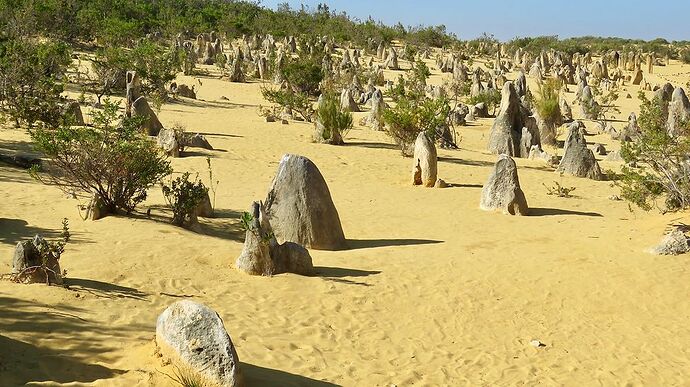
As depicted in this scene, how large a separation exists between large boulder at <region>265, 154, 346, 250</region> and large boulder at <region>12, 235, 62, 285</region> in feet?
10.3

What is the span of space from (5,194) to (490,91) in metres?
19.3

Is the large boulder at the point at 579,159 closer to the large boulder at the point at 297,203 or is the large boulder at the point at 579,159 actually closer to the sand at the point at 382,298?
the sand at the point at 382,298

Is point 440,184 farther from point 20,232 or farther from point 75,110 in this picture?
point 75,110

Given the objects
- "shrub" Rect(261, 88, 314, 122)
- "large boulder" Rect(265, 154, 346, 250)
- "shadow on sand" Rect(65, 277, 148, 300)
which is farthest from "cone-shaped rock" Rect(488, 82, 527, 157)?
"shadow on sand" Rect(65, 277, 148, 300)

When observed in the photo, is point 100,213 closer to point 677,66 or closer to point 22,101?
point 22,101

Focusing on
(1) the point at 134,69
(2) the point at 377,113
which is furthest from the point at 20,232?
(1) the point at 134,69

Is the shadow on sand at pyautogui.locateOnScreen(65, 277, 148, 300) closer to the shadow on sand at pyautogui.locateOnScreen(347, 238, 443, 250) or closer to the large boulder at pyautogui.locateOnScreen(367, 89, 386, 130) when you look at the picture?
the shadow on sand at pyautogui.locateOnScreen(347, 238, 443, 250)

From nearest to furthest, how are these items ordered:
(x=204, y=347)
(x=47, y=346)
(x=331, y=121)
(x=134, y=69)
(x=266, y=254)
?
(x=204, y=347) → (x=47, y=346) → (x=266, y=254) → (x=331, y=121) → (x=134, y=69)

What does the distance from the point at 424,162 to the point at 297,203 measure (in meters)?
5.29

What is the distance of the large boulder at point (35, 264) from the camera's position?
6.83 m

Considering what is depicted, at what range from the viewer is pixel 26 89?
16.9m

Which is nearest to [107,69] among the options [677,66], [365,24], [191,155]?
[191,155]

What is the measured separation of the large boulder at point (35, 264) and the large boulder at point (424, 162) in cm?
835

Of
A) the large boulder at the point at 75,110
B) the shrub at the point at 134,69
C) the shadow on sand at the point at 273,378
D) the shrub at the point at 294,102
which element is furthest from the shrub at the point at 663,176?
the shrub at the point at 134,69
